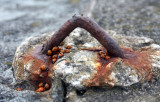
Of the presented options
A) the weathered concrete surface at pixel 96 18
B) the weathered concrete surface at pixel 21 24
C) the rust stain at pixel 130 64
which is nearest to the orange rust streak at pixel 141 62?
the rust stain at pixel 130 64

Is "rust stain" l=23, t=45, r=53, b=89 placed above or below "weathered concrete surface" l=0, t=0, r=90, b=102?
below

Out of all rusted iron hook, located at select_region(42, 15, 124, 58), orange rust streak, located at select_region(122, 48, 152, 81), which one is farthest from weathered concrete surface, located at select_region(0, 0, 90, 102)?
orange rust streak, located at select_region(122, 48, 152, 81)

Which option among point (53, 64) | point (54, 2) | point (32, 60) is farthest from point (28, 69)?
point (54, 2)

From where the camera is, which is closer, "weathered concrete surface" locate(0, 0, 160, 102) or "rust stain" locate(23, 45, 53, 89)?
"weathered concrete surface" locate(0, 0, 160, 102)

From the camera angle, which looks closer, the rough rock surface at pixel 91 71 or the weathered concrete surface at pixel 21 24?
the rough rock surface at pixel 91 71

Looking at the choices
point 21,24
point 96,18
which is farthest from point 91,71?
point 21,24

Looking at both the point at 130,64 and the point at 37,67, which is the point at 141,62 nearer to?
the point at 130,64

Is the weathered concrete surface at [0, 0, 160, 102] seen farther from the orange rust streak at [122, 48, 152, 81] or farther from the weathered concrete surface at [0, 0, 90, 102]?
the orange rust streak at [122, 48, 152, 81]

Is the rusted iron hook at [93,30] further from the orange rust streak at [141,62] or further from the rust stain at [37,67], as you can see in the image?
the rust stain at [37,67]
